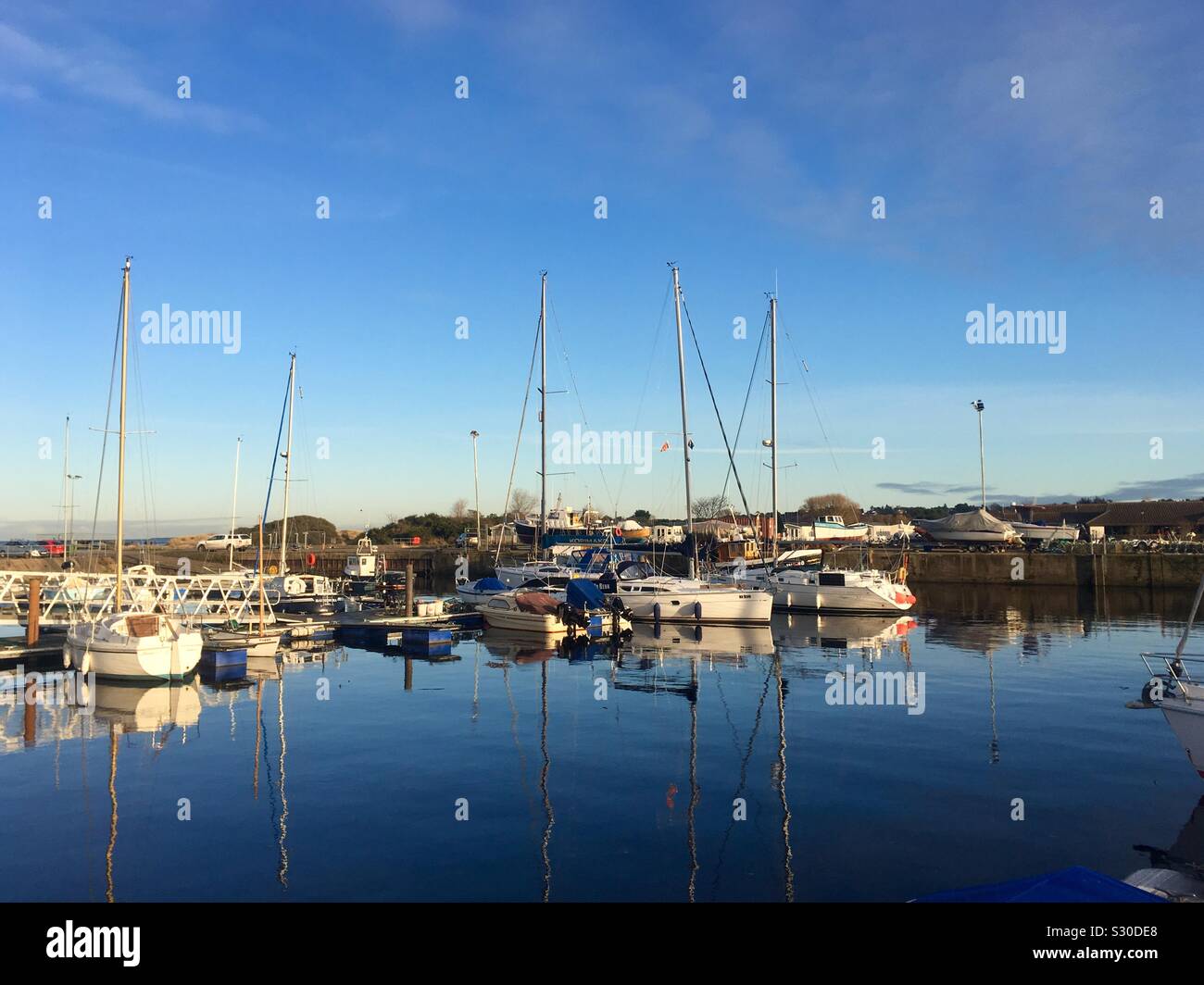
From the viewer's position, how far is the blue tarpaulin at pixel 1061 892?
325 inches

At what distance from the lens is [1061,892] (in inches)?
327

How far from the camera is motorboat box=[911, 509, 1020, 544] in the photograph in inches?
3189

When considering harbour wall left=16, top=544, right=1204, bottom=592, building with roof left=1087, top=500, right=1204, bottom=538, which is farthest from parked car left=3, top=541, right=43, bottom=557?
building with roof left=1087, top=500, right=1204, bottom=538

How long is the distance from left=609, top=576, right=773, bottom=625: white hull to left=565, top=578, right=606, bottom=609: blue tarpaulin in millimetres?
1319

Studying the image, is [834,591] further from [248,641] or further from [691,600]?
[248,641]

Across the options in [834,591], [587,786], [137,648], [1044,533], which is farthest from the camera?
[1044,533]

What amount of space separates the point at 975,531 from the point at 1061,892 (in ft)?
262

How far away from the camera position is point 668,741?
20.7 meters

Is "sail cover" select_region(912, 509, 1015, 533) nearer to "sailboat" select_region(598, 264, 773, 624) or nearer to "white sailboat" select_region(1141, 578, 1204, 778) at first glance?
"sailboat" select_region(598, 264, 773, 624)

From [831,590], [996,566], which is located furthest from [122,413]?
[996,566]

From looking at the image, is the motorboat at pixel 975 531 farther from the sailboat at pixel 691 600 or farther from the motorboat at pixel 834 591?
the sailboat at pixel 691 600

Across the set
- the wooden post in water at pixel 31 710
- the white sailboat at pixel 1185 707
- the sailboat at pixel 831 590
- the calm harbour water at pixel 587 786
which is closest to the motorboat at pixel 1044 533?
the sailboat at pixel 831 590
